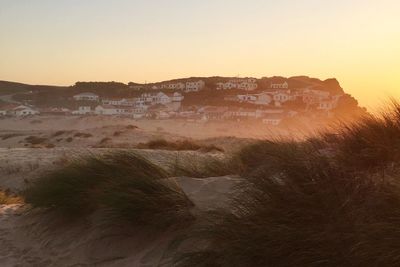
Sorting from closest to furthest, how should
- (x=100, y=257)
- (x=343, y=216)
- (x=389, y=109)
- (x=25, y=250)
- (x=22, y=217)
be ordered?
1. (x=343, y=216)
2. (x=100, y=257)
3. (x=389, y=109)
4. (x=25, y=250)
5. (x=22, y=217)

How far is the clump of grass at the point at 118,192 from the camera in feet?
18.2

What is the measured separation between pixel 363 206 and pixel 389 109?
8.96 feet

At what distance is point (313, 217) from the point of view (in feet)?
12.8

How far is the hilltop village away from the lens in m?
72.4

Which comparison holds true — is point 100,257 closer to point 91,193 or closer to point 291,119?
point 91,193

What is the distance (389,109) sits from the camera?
6250mm

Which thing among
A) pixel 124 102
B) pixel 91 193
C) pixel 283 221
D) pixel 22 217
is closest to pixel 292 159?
pixel 283 221

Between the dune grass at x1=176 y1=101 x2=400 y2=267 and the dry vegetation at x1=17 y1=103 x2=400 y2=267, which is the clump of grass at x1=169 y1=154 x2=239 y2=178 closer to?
the dry vegetation at x1=17 y1=103 x2=400 y2=267

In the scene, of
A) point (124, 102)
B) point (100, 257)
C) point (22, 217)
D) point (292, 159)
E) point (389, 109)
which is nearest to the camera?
point (292, 159)

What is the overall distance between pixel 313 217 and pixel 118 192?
251 cm

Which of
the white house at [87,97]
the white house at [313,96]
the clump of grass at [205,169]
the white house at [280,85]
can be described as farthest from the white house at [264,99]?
the clump of grass at [205,169]

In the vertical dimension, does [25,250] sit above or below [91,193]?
below

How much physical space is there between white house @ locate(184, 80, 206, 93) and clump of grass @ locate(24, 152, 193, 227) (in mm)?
89785

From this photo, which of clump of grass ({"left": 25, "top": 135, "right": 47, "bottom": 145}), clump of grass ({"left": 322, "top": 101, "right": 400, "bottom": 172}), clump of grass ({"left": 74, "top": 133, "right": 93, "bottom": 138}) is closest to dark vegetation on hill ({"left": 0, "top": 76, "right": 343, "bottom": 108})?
clump of grass ({"left": 74, "top": 133, "right": 93, "bottom": 138})
